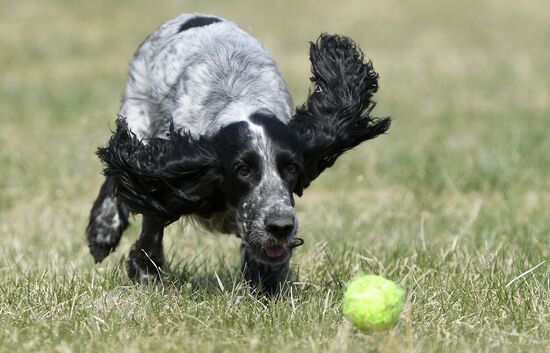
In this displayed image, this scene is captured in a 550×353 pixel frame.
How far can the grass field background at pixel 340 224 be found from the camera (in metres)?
3.81

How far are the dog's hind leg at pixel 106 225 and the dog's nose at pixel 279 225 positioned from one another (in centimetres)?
165

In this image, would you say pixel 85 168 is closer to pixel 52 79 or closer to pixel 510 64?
pixel 52 79

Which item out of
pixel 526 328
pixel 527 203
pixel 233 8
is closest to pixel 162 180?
pixel 526 328

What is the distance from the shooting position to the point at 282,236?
4.11 m

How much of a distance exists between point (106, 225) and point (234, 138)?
1.55 meters

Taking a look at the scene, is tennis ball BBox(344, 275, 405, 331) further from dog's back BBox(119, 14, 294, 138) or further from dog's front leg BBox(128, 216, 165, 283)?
dog's front leg BBox(128, 216, 165, 283)

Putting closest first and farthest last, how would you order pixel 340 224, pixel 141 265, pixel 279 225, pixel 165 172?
pixel 279 225 < pixel 165 172 < pixel 141 265 < pixel 340 224

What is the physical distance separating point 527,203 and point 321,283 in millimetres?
2790

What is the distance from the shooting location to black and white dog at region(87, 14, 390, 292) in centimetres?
421

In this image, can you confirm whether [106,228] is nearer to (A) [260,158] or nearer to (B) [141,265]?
(B) [141,265]

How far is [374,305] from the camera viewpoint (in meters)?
3.71

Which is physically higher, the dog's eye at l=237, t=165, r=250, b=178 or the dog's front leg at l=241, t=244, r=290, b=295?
the dog's eye at l=237, t=165, r=250, b=178

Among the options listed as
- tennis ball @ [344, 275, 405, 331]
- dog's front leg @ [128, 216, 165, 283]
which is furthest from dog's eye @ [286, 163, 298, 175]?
dog's front leg @ [128, 216, 165, 283]

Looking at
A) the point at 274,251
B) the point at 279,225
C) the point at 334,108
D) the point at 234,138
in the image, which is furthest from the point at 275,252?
the point at 334,108
